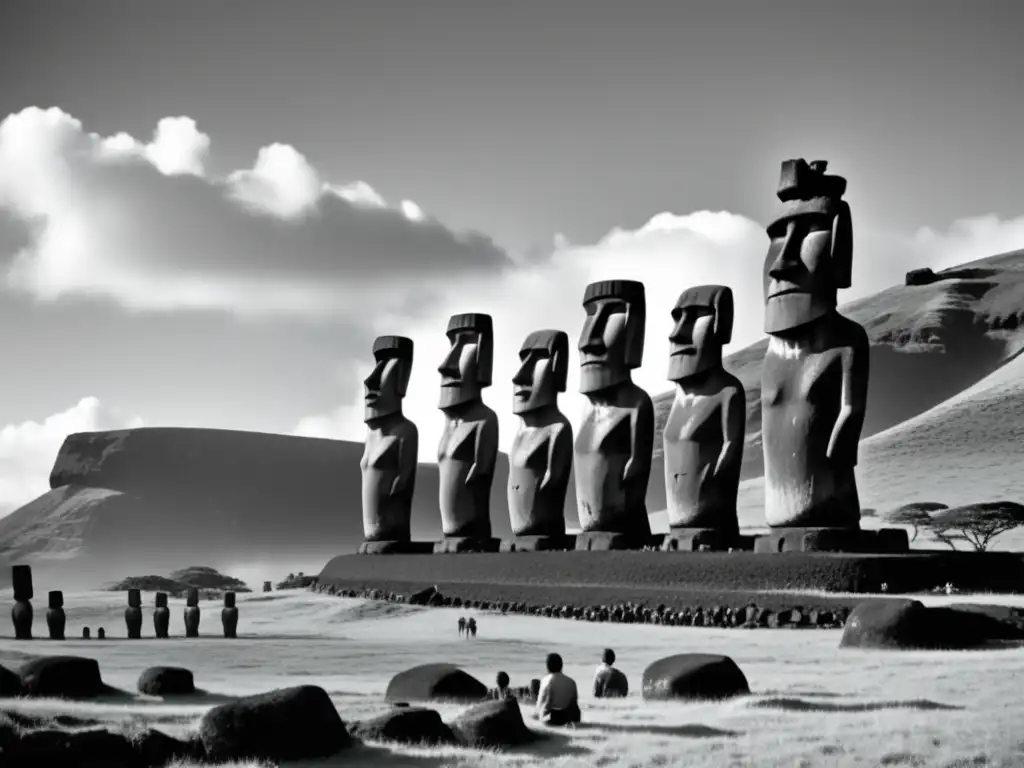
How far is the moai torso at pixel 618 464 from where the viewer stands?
841 inches

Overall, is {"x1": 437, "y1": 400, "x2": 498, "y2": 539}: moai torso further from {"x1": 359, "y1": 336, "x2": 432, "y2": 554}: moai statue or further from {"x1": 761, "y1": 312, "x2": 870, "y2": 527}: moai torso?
{"x1": 761, "y1": 312, "x2": 870, "y2": 527}: moai torso

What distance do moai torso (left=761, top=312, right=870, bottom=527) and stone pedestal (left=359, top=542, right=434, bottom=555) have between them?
10.9m

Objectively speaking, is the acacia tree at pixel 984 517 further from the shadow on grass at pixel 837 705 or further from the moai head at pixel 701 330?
the shadow on grass at pixel 837 705

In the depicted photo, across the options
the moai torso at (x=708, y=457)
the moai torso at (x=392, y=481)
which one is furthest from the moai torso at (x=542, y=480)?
the moai torso at (x=392, y=481)

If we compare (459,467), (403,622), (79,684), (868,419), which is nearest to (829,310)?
(403,622)

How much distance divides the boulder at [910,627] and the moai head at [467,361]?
13.7 meters

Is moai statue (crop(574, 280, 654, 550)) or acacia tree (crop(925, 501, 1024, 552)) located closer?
moai statue (crop(574, 280, 654, 550))

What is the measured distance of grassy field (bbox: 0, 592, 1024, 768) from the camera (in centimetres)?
781

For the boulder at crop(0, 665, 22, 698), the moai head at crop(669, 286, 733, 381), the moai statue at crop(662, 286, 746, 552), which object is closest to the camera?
the boulder at crop(0, 665, 22, 698)

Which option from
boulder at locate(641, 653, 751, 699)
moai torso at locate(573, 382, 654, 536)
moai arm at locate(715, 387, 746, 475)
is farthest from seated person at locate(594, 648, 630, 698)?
moai torso at locate(573, 382, 654, 536)

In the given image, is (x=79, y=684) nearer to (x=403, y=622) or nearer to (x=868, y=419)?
(x=403, y=622)

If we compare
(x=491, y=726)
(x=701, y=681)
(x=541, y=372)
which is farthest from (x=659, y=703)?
(x=541, y=372)

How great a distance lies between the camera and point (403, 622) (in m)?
20.8

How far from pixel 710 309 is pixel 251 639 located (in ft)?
27.8
